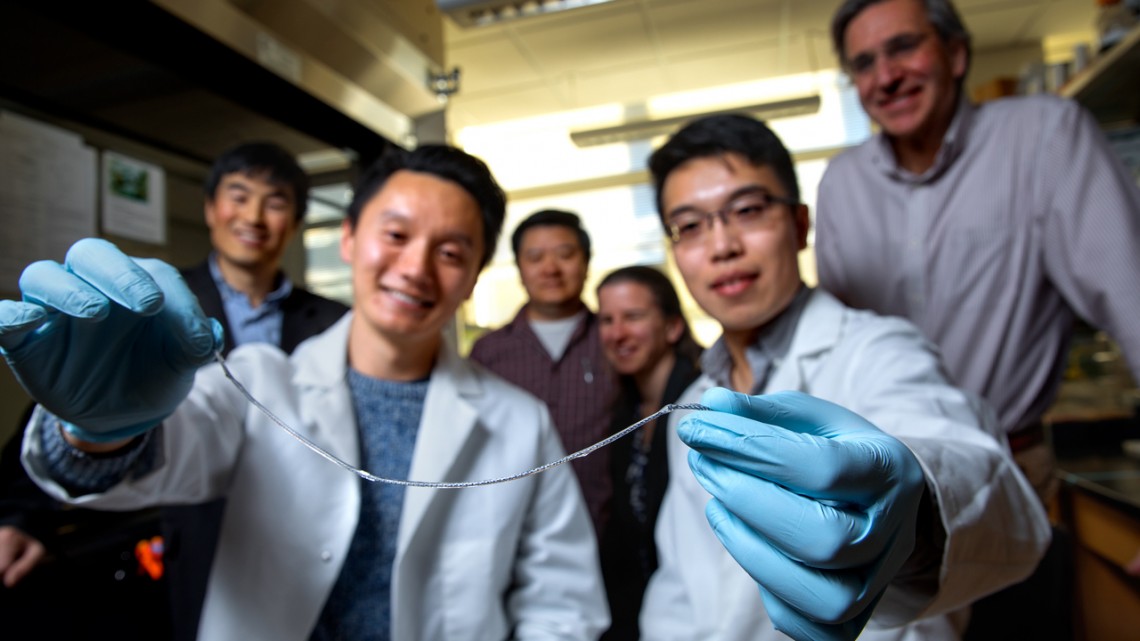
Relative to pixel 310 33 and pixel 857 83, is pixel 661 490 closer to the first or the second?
pixel 857 83

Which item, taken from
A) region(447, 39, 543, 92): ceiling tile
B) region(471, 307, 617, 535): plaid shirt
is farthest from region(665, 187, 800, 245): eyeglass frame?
region(447, 39, 543, 92): ceiling tile

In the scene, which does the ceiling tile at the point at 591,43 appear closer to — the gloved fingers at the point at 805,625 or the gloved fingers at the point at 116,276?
the gloved fingers at the point at 116,276

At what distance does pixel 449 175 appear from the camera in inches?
39.5

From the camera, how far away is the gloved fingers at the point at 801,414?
0.50 m

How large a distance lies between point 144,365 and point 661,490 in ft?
3.17

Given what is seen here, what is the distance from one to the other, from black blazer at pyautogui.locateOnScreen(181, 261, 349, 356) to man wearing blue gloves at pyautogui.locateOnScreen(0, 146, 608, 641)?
0.38m

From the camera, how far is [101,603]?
1150 millimetres

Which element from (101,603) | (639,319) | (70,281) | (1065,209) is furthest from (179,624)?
(1065,209)

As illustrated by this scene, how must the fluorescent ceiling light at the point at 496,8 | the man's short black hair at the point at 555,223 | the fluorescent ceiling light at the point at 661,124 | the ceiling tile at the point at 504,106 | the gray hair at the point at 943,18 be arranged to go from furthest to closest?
the ceiling tile at the point at 504,106
the fluorescent ceiling light at the point at 661,124
the man's short black hair at the point at 555,223
the fluorescent ceiling light at the point at 496,8
the gray hair at the point at 943,18

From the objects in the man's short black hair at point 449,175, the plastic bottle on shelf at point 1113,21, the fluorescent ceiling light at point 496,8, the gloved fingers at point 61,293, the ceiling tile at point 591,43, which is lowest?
the gloved fingers at point 61,293

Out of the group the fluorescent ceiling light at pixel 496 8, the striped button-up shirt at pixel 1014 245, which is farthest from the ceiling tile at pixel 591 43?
the striped button-up shirt at pixel 1014 245

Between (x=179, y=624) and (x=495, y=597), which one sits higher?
(x=495, y=597)

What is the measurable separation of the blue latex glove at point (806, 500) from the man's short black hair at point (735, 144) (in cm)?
53

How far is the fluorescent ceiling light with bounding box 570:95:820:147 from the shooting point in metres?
2.74
